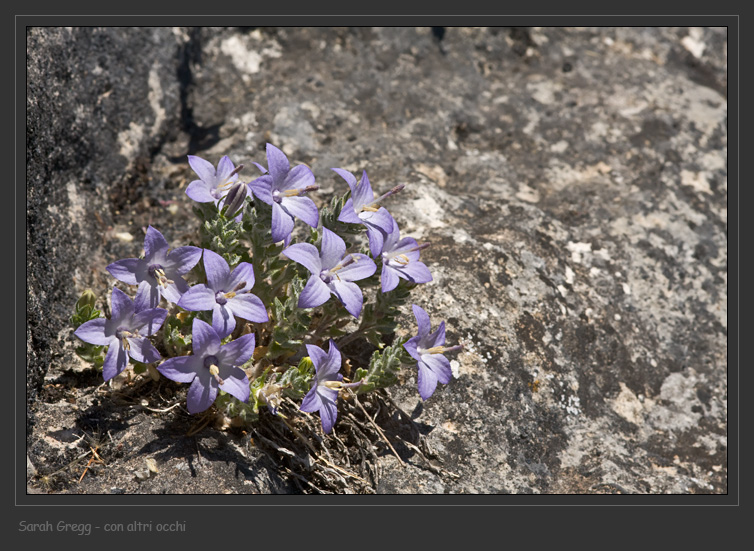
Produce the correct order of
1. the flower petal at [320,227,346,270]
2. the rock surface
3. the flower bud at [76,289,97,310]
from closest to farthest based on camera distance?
the flower petal at [320,227,346,270]
the flower bud at [76,289,97,310]
the rock surface

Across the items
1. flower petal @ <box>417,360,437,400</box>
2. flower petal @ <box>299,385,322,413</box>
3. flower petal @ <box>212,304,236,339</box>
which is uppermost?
flower petal @ <box>212,304,236,339</box>

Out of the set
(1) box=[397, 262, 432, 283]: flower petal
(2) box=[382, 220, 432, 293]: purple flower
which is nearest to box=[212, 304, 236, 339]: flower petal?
(2) box=[382, 220, 432, 293]: purple flower

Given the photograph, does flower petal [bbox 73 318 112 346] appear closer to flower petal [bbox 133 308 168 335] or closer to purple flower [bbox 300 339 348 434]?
flower petal [bbox 133 308 168 335]

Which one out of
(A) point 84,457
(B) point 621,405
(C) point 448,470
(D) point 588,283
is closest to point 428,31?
(D) point 588,283

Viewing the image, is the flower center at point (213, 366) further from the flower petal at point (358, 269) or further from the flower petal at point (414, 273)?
the flower petal at point (414, 273)

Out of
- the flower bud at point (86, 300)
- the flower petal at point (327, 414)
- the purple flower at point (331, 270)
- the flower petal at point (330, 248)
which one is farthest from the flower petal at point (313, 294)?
the flower bud at point (86, 300)

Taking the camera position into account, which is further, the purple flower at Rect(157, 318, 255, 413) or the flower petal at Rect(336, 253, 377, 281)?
the flower petal at Rect(336, 253, 377, 281)

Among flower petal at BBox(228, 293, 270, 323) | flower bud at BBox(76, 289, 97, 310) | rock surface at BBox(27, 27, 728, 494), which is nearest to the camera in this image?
flower petal at BBox(228, 293, 270, 323)
